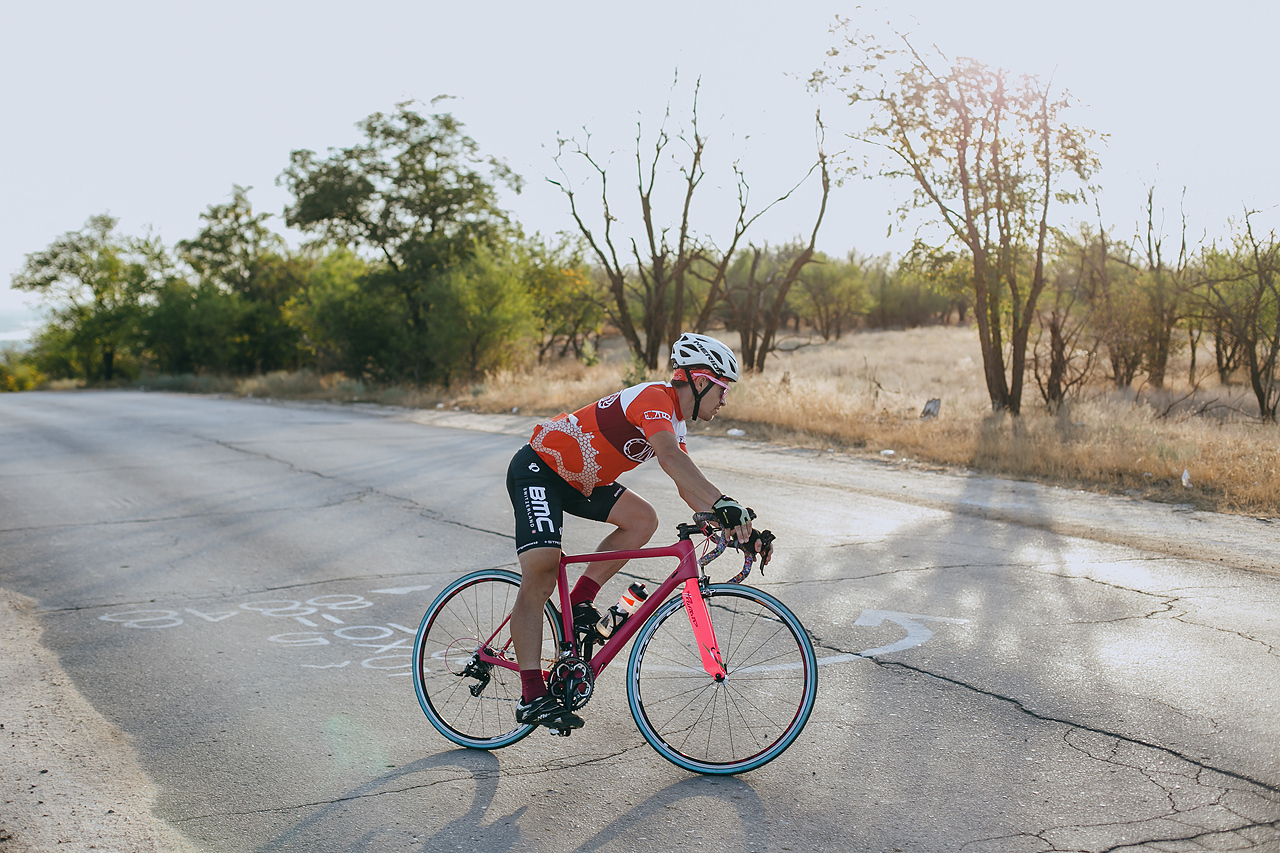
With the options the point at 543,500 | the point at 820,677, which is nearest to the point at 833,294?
the point at 820,677

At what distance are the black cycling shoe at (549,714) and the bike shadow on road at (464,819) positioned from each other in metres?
0.27

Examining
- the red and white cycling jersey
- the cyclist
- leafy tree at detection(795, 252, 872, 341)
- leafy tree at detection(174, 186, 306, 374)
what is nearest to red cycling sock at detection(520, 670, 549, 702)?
the cyclist

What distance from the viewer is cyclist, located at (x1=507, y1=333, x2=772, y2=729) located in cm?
385

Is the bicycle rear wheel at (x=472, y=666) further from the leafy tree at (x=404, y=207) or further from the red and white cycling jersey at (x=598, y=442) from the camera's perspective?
the leafy tree at (x=404, y=207)

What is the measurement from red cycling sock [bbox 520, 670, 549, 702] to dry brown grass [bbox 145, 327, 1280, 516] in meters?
8.32

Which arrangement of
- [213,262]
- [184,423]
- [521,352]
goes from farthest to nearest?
[213,262]
[521,352]
[184,423]

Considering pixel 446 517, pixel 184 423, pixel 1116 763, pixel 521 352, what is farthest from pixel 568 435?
pixel 521 352

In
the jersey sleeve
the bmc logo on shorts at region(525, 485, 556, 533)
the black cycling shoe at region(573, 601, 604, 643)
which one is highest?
the jersey sleeve

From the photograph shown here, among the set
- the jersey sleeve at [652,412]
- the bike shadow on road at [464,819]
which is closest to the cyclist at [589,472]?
the jersey sleeve at [652,412]

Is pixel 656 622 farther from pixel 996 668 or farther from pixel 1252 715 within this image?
pixel 1252 715

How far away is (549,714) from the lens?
3938 millimetres

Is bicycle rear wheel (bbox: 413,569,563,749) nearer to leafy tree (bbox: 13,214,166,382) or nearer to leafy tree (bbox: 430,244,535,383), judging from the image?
leafy tree (bbox: 430,244,535,383)

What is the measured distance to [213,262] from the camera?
160ft

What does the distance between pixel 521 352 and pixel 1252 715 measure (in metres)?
28.2
